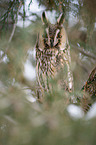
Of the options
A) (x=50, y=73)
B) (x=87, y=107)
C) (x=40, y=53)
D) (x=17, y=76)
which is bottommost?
(x=87, y=107)

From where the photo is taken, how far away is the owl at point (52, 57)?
6.10 ft

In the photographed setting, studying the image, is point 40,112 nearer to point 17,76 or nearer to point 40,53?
point 17,76

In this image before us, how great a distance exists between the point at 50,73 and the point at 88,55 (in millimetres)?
889

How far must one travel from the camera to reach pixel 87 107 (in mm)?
1455

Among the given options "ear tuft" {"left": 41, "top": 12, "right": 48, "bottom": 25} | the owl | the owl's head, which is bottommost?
the owl

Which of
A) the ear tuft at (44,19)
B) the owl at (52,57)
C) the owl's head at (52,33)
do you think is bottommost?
the owl at (52,57)

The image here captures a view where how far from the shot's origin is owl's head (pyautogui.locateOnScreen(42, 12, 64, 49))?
5.82 ft

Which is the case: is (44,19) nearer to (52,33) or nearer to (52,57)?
(52,33)

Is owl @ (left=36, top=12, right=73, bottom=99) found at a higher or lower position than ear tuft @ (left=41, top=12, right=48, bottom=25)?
lower

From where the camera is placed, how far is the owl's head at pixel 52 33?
1.78 metres

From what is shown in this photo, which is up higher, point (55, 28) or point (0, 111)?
point (55, 28)

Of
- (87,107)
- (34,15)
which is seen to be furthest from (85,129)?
(34,15)

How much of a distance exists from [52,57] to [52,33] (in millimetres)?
308

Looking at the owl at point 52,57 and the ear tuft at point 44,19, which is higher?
the ear tuft at point 44,19
